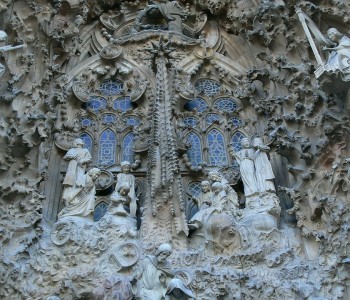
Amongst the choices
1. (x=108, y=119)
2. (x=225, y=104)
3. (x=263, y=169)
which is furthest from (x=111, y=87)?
(x=263, y=169)

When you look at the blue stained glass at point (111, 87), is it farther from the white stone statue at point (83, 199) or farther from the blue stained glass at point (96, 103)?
the white stone statue at point (83, 199)

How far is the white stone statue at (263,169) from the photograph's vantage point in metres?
9.20

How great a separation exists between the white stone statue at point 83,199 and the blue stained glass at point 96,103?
2347mm

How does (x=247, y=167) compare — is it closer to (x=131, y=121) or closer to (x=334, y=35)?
(x=334, y=35)

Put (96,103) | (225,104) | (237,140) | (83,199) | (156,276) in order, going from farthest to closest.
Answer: (225,104)
(96,103)
(237,140)
(83,199)
(156,276)

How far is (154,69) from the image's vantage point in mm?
Result: 10945

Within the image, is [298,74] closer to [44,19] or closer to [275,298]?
[275,298]

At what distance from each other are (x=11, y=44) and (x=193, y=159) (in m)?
3.52

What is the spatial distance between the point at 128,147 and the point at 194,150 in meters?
1.15

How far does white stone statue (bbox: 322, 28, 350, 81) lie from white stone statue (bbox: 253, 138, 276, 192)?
1.65 meters

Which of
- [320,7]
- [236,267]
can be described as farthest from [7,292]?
[320,7]

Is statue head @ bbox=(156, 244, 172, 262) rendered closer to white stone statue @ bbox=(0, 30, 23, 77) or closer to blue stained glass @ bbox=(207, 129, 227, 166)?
blue stained glass @ bbox=(207, 129, 227, 166)

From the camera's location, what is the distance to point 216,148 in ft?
35.3

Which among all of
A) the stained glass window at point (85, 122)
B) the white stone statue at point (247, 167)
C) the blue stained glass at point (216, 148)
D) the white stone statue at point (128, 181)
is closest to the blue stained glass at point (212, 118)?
the blue stained glass at point (216, 148)
